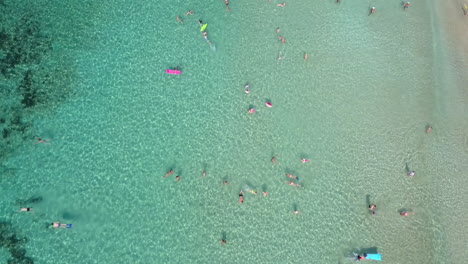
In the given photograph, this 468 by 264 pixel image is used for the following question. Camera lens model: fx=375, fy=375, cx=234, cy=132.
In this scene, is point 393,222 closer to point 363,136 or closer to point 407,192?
point 407,192

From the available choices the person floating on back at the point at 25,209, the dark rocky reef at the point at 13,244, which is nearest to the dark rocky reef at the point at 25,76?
the person floating on back at the point at 25,209

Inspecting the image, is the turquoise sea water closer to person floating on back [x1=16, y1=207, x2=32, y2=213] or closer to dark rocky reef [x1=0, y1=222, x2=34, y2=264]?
dark rocky reef [x1=0, y1=222, x2=34, y2=264]

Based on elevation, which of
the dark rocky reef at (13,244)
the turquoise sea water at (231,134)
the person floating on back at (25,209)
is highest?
the turquoise sea water at (231,134)

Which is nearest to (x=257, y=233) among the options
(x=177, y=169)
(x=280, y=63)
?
(x=177, y=169)

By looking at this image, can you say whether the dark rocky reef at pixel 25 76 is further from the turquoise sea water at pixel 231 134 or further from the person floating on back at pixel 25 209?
the person floating on back at pixel 25 209

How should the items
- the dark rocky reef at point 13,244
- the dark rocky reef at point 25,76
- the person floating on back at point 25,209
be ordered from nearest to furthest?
the dark rocky reef at point 13,244
the person floating on back at point 25,209
the dark rocky reef at point 25,76

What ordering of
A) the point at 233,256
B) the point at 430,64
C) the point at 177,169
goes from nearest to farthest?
the point at 233,256
the point at 177,169
the point at 430,64

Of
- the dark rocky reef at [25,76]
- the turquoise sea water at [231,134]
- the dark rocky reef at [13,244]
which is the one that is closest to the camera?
the dark rocky reef at [13,244]

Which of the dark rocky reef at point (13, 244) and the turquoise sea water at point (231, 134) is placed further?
the turquoise sea water at point (231, 134)

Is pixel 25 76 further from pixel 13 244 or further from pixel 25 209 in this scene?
pixel 13 244

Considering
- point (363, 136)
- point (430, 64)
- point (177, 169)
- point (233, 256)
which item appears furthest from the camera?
point (430, 64)
